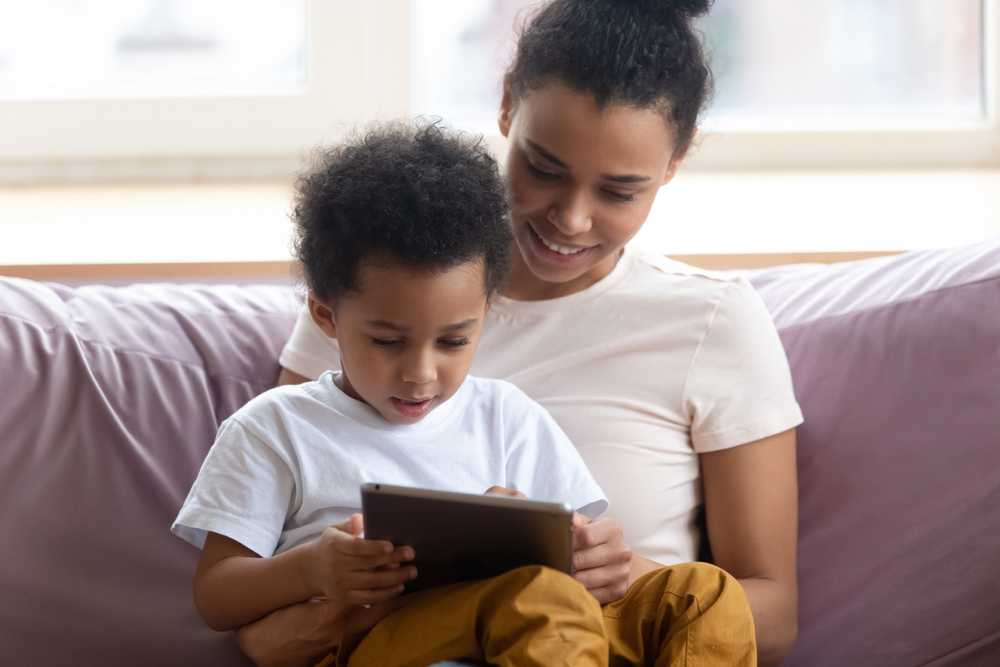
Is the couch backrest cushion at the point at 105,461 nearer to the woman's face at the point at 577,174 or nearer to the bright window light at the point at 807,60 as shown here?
the woman's face at the point at 577,174

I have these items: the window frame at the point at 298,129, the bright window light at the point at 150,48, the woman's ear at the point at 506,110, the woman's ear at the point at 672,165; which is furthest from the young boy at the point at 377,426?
the bright window light at the point at 150,48

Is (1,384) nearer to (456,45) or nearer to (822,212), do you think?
(456,45)

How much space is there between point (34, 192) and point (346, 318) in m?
1.24

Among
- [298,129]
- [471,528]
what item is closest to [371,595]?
[471,528]

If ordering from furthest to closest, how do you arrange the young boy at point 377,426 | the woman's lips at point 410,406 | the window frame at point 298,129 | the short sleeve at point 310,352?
the window frame at point 298,129 → the short sleeve at point 310,352 → the woman's lips at point 410,406 → the young boy at point 377,426

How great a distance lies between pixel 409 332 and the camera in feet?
3.12

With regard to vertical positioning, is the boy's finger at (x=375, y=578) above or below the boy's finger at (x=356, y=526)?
below

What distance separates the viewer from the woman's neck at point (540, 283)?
1.22m

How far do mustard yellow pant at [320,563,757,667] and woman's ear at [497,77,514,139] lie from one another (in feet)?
1.92

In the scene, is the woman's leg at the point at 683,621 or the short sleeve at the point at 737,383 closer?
the woman's leg at the point at 683,621

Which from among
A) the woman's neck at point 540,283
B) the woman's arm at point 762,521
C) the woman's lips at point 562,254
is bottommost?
the woman's arm at point 762,521

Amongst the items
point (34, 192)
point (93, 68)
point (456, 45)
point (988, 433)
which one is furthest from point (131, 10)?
point (988, 433)

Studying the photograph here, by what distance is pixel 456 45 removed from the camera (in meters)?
1.99

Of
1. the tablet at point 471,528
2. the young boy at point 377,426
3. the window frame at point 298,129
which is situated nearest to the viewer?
the tablet at point 471,528
